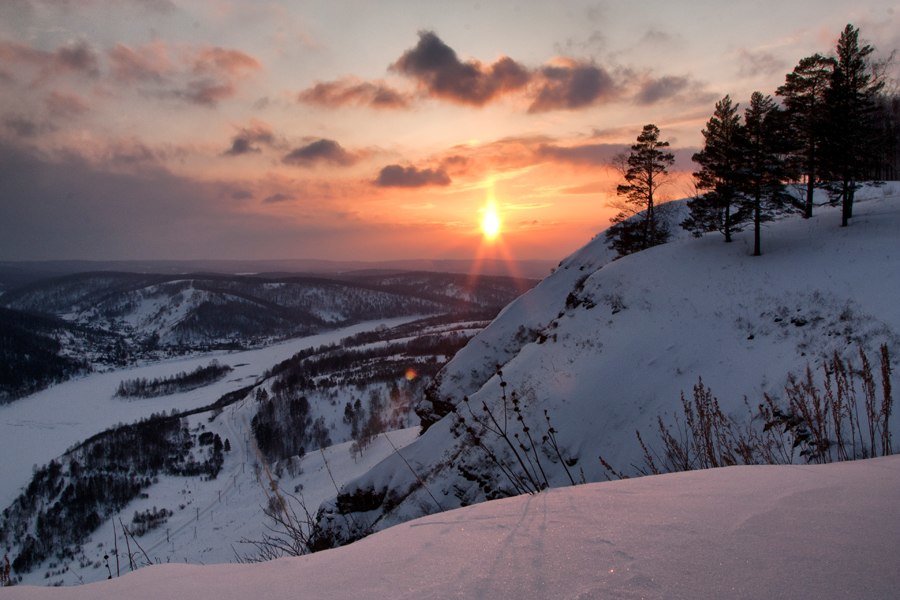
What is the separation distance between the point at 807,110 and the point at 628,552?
30.8 metres

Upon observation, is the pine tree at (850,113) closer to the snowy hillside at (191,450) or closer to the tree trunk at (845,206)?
the tree trunk at (845,206)

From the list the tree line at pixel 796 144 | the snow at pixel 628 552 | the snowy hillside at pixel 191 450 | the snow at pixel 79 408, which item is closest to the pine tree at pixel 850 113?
the tree line at pixel 796 144

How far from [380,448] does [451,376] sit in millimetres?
34109

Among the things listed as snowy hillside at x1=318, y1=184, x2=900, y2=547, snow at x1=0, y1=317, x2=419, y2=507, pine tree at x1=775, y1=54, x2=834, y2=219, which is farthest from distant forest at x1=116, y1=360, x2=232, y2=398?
pine tree at x1=775, y1=54, x2=834, y2=219

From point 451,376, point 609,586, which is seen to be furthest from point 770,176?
point 609,586

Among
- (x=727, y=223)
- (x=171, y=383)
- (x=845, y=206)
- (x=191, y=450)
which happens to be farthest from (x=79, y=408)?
(x=845, y=206)

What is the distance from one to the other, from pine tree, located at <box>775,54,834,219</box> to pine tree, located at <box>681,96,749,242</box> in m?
2.48

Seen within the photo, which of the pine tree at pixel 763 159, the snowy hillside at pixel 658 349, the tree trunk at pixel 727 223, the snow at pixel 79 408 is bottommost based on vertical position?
the snow at pixel 79 408

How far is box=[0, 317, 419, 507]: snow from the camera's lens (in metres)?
95.4

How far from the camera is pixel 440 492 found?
14.2 metres

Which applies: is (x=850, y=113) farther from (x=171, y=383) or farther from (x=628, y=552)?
(x=171, y=383)

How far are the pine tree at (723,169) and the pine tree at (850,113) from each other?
3812 millimetres

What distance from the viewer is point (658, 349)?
16438mm

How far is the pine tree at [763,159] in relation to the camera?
21188 mm
